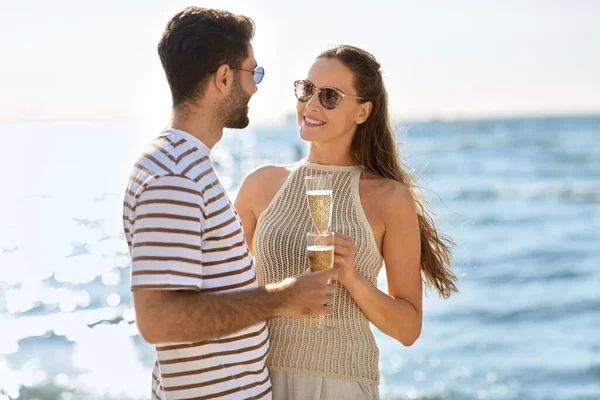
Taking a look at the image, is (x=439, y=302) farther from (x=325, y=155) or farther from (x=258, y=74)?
(x=258, y=74)

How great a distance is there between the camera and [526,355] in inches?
435

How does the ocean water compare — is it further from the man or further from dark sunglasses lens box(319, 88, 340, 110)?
the man

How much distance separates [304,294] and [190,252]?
451 millimetres

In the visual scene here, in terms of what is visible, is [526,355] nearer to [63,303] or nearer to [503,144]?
[63,303]

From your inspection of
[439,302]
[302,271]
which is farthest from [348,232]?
[439,302]

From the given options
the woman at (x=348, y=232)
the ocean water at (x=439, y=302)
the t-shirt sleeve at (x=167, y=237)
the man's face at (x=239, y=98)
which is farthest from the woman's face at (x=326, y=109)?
the t-shirt sleeve at (x=167, y=237)

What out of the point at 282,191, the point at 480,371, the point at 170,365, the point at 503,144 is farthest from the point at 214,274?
the point at 503,144

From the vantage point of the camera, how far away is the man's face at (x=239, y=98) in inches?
→ 115

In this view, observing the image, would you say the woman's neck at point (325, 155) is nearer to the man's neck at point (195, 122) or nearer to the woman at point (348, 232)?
the woman at point (348, 232)

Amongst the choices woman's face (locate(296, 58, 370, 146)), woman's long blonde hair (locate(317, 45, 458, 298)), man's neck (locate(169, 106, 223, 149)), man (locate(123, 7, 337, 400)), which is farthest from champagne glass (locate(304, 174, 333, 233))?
woman's long blonde hair (locate(317, 45, 458, 298))

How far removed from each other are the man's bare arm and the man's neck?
0.52m

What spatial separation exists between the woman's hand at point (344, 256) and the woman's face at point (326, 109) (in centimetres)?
70

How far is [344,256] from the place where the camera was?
3.40 metres

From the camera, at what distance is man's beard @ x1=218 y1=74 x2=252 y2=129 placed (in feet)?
9.54
